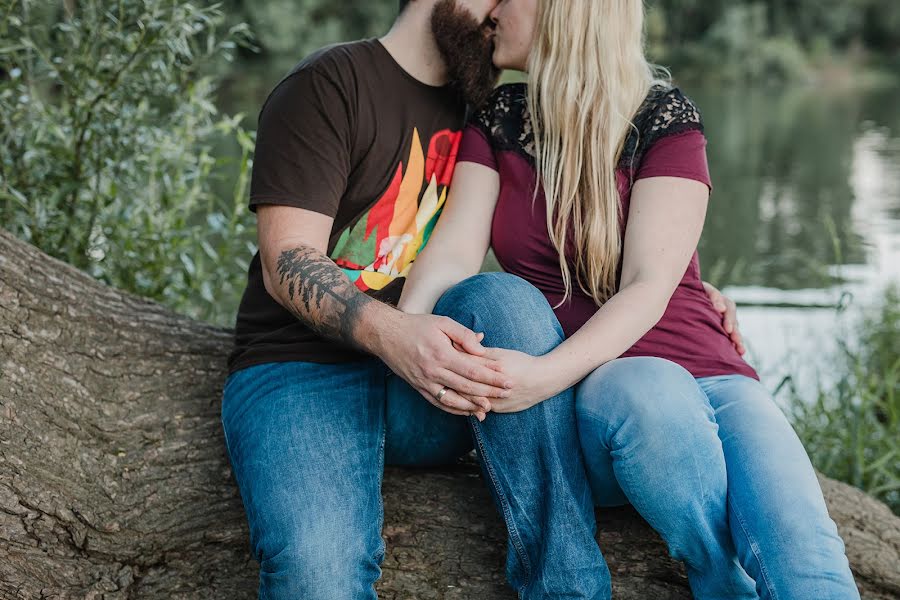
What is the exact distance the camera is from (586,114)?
2.29 m

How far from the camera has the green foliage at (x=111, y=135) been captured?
305 cm

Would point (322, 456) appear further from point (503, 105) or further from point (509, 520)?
point (503, 105)

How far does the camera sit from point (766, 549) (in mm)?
1764

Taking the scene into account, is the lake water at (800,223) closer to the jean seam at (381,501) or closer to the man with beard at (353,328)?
the man with beard at (353,328)

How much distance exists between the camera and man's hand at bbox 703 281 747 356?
7.71ft

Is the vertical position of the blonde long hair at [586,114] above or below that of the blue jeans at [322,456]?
above

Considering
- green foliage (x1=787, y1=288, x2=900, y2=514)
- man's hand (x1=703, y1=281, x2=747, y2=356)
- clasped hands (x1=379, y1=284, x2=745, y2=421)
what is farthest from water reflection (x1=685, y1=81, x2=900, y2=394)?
clasped hands (x1=379, y1=284, x2=745, y2=421)

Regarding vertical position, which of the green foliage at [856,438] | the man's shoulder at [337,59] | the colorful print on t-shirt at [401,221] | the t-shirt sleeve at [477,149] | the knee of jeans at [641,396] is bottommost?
the green foliage at [856,438]

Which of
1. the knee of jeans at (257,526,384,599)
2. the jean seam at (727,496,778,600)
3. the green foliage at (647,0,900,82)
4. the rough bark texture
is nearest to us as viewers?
the jean seam at (727,496,778,600)

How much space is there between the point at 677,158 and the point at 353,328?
2.82 ft

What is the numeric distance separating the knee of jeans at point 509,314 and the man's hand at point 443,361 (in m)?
0.05

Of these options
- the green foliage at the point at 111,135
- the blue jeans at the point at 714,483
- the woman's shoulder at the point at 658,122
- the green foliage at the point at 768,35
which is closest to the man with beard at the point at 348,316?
the blue jeans at the point at 714,483

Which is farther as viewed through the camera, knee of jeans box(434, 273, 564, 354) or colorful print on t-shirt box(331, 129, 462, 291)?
colorful print on t-shirt box(331, 129, 462, 291)

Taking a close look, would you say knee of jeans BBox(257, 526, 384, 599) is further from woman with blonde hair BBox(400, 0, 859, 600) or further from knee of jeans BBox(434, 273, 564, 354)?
knee of jeans BBox(434, 273, 564, 354)
